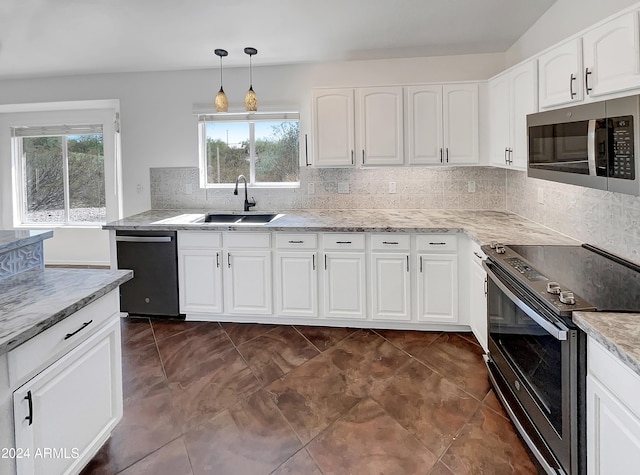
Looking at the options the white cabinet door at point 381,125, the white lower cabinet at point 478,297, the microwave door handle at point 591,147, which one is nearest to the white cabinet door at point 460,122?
the white cabinet door at point 381,125

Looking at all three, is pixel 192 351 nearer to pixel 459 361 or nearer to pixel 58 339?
pixel 58 339

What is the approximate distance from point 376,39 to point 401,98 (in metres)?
0.52

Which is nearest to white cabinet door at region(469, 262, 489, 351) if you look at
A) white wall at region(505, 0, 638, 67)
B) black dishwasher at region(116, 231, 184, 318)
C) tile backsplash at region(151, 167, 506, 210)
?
tile backsplash at region(151, 167, 506, 210)

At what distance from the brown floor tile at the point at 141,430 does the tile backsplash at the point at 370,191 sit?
234 cm

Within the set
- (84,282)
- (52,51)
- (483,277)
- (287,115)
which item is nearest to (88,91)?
(52,51)

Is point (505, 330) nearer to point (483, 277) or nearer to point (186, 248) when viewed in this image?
point (483, 277)

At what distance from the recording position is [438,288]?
3.44 meters

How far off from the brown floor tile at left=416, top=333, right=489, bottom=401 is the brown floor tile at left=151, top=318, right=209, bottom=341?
5.96ft

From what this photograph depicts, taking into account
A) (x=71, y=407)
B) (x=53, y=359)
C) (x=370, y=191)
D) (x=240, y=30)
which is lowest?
(x=71, y=407)

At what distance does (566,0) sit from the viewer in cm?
277

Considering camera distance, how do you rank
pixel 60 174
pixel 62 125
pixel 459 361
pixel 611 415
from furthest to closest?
pixel 60 174, pixel 62 125, pixel 459 361, pixel 611 415

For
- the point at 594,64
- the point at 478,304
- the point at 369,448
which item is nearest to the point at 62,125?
the point at 478,304

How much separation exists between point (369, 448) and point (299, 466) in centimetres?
35

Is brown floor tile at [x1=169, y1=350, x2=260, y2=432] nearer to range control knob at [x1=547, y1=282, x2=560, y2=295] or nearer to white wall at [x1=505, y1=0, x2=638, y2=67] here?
range control knob at [x1=547, y1=282, x2=560, y2=295]
